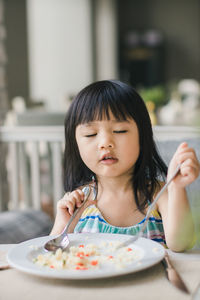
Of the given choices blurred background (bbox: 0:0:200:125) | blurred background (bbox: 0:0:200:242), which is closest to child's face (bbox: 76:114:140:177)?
blurred background (bbox: 0:0:200:242)

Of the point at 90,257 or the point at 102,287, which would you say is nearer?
the point at 102,287

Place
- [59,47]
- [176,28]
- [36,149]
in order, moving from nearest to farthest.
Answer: [36,149], [59,47], [176,28]

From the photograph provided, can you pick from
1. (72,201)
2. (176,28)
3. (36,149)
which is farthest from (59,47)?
(72,201)

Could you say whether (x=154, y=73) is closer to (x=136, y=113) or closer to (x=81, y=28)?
(x=81, y=28)

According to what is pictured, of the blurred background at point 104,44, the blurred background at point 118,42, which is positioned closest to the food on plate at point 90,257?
the blurred background at point 104,44

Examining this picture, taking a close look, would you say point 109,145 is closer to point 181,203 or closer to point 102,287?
point 181,203

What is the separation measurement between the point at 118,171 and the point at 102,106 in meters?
0.15

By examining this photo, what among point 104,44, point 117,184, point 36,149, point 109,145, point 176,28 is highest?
point 109,145

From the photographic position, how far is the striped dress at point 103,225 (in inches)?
45.6

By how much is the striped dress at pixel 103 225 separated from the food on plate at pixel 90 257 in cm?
25

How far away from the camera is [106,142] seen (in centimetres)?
106

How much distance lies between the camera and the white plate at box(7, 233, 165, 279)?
2.37 feet

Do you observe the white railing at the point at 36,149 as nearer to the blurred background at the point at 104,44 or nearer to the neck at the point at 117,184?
the neck at the point at 117,184

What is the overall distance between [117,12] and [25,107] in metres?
7.83
